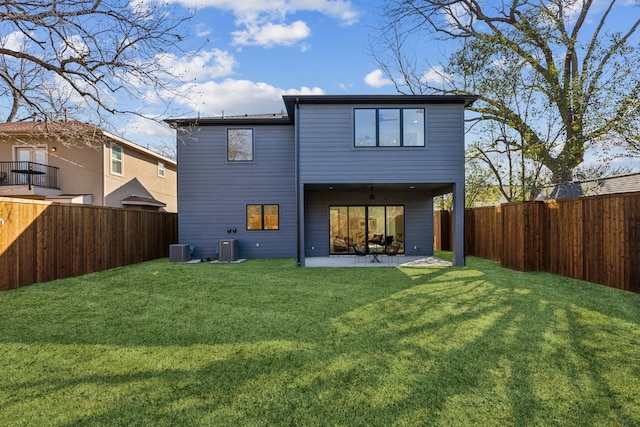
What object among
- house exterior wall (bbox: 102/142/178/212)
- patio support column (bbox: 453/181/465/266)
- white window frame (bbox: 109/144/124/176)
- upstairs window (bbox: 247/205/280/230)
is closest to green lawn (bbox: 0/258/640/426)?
patio support column (bbox: 453/181/465/266)

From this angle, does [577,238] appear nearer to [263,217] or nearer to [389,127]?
[389,127]

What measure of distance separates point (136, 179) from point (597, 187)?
19.2m

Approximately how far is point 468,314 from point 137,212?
10445mm

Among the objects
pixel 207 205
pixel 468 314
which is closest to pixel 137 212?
pixel 207 205

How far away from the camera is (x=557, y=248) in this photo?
7867 mm

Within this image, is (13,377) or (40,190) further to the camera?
(40,190)

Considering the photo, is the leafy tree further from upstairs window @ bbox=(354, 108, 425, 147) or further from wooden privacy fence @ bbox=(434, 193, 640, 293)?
wooden privacy fence @ bbox=(434, 193, 640, 293)

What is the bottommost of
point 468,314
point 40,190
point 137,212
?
point 468,314

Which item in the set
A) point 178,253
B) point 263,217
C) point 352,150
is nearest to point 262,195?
point 263,217

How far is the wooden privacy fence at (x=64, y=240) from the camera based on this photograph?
21.6 ft

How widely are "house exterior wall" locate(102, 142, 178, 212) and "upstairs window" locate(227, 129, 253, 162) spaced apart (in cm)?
538

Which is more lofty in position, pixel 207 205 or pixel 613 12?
pixel 613 12

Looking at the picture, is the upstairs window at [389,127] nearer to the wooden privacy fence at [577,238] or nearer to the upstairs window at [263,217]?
the wooden privacy fence at [577,238]

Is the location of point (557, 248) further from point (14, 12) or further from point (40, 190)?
point (40, 190)
